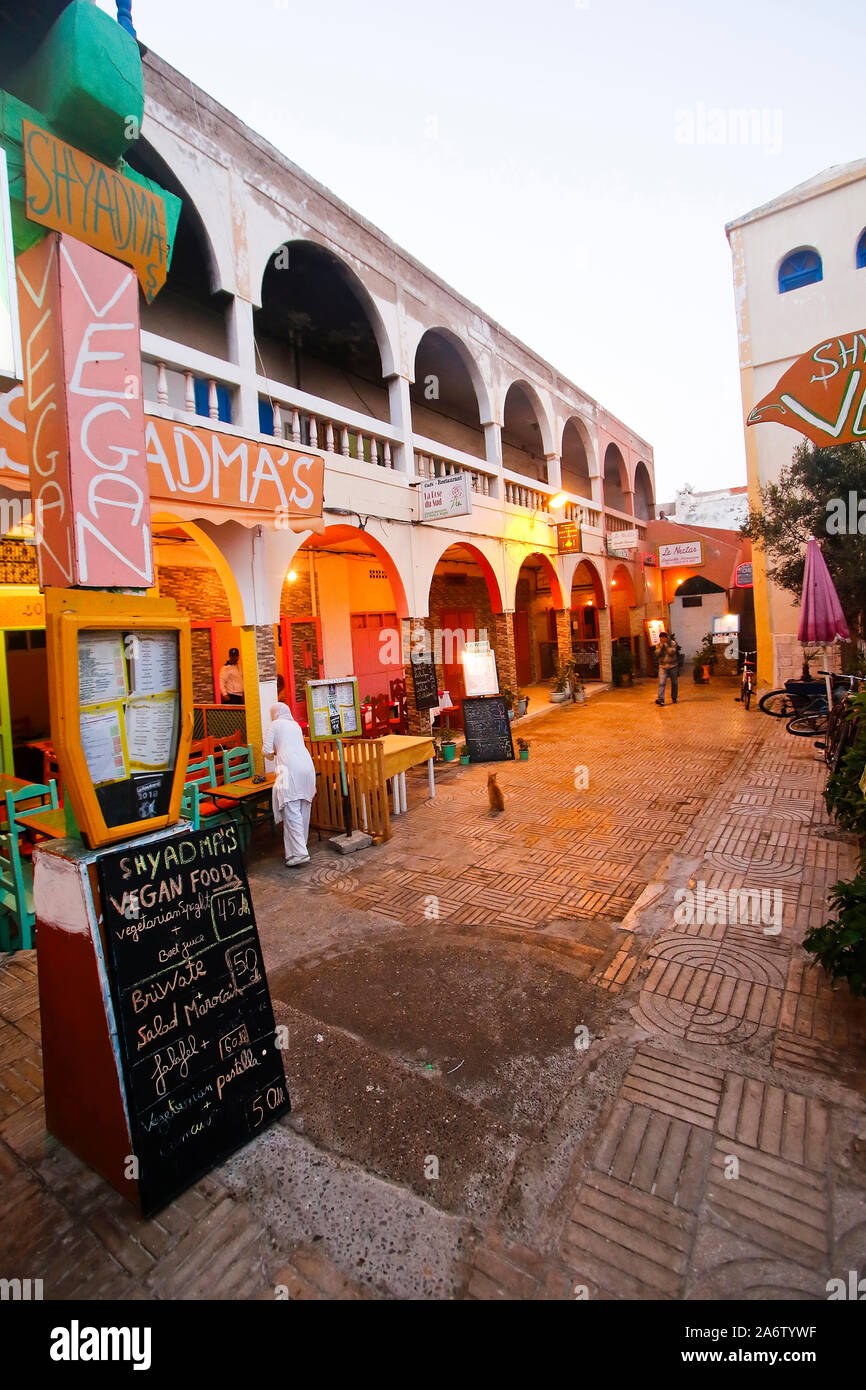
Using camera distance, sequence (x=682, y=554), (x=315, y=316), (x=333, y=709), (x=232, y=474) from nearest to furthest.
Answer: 1. (x=232, y=474)
2. (x=333, y=709)
3. (x=315, y=316)
4. (x=682, y=554)

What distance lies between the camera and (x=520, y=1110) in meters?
2.89

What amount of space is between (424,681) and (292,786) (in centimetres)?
505

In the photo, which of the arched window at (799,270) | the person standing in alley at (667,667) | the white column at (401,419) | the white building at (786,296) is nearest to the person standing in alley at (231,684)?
the white column at (401,419)

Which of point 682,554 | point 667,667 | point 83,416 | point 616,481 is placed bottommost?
point 667,667

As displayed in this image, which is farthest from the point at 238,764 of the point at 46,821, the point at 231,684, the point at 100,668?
the point at 100,668

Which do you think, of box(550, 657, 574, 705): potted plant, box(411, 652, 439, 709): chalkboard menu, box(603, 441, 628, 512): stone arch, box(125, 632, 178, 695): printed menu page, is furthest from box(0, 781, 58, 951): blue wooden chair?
box(603, 441, 628, 512): stone arch

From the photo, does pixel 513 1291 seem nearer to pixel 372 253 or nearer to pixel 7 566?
pixel 7 566

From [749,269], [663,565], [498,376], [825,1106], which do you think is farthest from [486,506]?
[825,1106]

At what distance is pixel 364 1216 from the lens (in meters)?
2.38

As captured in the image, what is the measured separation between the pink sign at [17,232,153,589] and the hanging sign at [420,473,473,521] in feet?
25.5

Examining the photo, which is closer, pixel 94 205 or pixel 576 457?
pixel 94 205

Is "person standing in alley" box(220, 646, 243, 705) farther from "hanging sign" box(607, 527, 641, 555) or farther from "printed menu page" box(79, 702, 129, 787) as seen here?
"hanging sign" box(607, 527, 641, 555)

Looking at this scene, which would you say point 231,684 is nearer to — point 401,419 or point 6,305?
point 401,419

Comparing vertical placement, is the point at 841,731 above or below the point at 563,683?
below
